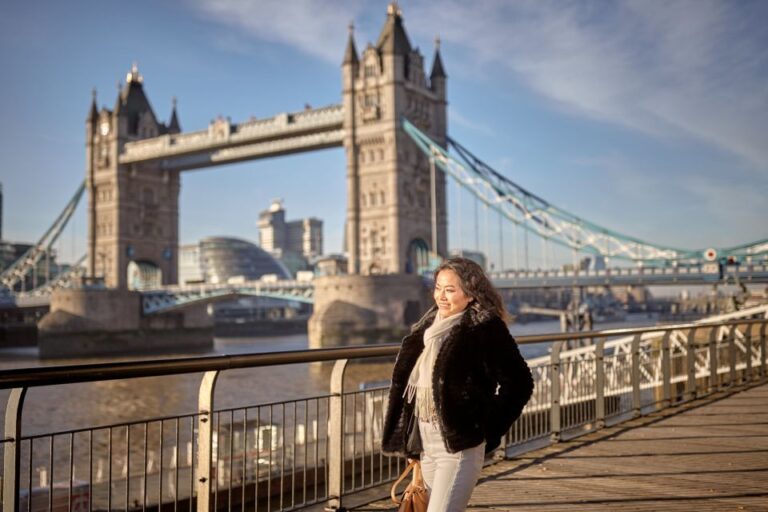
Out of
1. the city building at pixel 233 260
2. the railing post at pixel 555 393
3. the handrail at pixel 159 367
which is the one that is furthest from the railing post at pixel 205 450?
the city building at pixel 233 260

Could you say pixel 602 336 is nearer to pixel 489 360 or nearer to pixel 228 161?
pixel 489 360

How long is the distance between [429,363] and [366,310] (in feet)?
134

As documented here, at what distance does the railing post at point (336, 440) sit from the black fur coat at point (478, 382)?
1728 mm

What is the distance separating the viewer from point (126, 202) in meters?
67.9

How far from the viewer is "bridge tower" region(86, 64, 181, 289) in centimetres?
6781

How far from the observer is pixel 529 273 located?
45.6 meters

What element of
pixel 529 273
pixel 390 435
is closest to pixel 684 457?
pixel 390 435

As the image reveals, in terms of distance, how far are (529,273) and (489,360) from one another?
43259 mm

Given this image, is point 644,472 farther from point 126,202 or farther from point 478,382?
point 126,202

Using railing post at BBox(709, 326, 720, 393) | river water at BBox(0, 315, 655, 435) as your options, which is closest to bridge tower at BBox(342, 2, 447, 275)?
river water at BBox(0, 315, 655, 435)

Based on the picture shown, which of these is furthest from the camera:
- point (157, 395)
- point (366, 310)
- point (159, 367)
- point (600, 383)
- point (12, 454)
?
point (366, 310)

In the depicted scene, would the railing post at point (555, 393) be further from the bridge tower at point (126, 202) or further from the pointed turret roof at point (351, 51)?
the bridge tower at point (126, 202)

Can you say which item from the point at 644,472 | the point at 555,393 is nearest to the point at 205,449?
the point at 644,472

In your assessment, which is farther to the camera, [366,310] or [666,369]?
[366,310]
